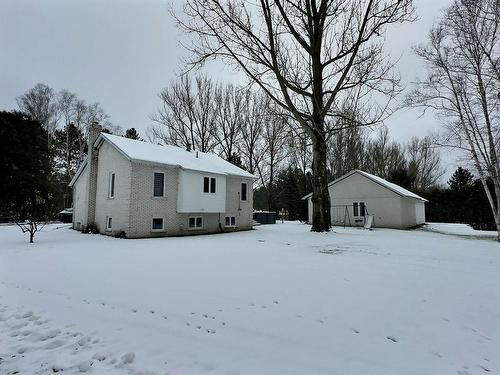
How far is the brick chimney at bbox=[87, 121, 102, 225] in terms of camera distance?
61.7 feet

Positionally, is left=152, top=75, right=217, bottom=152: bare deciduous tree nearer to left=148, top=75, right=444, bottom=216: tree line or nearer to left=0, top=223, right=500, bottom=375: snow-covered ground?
left=148, top=75, right=444, bottom=216: tree line

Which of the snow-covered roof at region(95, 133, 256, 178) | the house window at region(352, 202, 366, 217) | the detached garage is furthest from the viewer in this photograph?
the house window at region(352, 202, 366, 217)

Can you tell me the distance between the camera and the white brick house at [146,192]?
1598 centimetres

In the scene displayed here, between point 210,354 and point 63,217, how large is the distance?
30448mm

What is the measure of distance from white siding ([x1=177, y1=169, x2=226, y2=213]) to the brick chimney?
19.4 feet

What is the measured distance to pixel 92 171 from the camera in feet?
63.0

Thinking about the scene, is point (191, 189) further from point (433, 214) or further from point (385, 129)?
point (385, 129)

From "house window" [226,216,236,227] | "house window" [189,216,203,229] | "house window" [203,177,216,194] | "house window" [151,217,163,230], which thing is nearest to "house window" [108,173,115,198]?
"house window" [151,217,163,230]

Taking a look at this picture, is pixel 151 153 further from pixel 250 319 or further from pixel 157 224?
pixel 250 319

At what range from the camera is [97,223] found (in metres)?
18.4

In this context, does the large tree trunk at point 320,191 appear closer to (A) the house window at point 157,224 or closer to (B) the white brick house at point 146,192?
(B) the white brick house at point 146,192

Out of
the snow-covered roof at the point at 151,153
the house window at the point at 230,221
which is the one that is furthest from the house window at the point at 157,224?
the house window at the point at 230,221

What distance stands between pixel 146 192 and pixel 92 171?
5.54 metres

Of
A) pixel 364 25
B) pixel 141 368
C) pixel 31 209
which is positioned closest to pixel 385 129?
pixel 364 25
